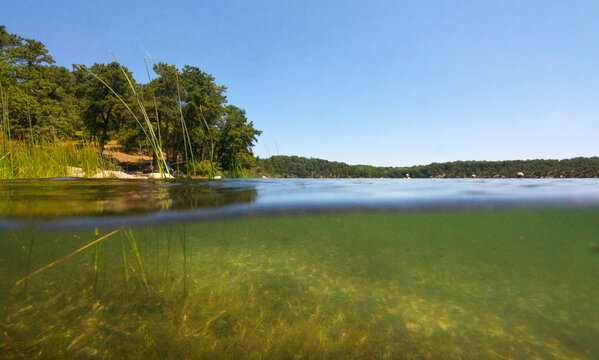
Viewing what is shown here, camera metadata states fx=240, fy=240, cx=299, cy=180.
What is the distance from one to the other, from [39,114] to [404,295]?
101 ft

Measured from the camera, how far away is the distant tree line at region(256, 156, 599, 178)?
1522 inches

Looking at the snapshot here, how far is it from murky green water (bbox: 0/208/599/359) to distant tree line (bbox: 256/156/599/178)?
111 feet

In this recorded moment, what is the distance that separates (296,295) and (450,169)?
276 feet

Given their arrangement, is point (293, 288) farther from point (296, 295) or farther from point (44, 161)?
point (44, 161)

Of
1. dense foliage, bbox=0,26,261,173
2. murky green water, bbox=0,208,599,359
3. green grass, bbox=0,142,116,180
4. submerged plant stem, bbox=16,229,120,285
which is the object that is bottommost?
murky green water, bbox=0,208,599,359

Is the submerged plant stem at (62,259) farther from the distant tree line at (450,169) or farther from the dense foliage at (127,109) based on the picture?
the distant tree line at (450,169)

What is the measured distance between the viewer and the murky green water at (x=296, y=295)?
114cm

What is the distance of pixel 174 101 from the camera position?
90.5 ft

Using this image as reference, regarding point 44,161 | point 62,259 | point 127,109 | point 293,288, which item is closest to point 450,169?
point 127,109

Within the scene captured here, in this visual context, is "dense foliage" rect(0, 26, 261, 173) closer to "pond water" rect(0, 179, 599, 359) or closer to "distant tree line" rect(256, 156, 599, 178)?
"distant tree line" rect(256, 156, 599, 178)

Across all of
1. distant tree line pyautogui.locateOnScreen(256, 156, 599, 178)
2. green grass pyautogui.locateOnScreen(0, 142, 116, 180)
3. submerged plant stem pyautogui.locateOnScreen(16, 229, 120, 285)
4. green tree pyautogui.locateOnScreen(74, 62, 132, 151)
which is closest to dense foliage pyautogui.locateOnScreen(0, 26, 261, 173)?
green tree pyautogui.locateOnScreen(74, 62, 132, 151)

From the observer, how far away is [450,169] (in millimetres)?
72250

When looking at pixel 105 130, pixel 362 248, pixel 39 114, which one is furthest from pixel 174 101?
pixel 362 248

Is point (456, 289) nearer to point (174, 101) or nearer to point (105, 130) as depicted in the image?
point (174, 101)
